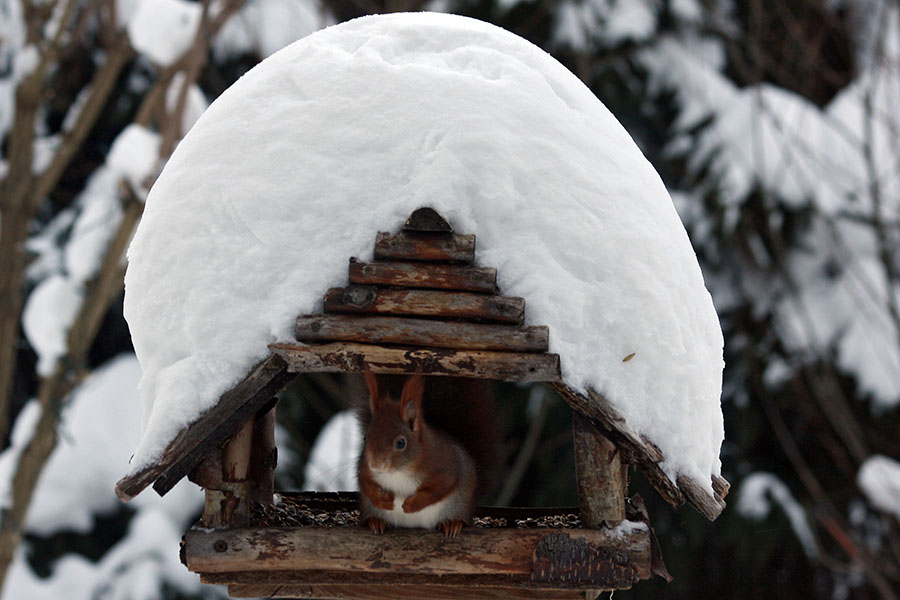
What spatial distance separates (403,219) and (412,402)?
12.7 inches

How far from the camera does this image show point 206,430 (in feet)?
4.74

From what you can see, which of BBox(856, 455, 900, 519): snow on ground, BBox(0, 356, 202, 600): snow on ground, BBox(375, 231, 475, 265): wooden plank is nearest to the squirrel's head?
BBox(375, 231, 475, 265): wooden plank

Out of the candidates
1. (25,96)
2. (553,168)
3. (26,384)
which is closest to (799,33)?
(553,168)

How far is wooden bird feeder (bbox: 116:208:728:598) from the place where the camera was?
4.69ft

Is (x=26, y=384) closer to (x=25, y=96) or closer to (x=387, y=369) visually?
(x=25, y=96)

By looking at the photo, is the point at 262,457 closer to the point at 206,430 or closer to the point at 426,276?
the point at 206,430

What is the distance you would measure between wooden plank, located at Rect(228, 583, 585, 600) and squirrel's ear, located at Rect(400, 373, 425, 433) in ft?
0.97

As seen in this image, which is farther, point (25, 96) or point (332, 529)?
→ point (25, 96)

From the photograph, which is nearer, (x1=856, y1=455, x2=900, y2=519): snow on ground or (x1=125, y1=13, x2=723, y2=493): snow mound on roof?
(x1=125, y1=13, x2=723, y2=493): snow mound on roof

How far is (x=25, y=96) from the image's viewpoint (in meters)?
3.16

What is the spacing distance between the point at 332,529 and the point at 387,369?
0.32 meters

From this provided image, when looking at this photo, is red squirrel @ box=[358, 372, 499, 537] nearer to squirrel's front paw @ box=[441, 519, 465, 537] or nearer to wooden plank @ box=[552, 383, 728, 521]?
squirrel's front paw @ box=[441, 519, 465, 537]

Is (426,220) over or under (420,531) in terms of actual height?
over

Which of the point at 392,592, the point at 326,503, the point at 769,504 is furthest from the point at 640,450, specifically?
the point at 769,504
